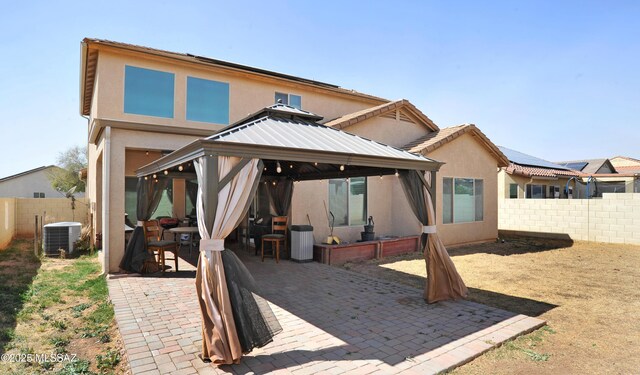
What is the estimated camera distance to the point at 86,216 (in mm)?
14375

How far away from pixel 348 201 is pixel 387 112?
331cm

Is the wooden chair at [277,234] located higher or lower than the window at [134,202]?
lower

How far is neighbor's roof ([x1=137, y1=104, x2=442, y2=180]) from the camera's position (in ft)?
13.9

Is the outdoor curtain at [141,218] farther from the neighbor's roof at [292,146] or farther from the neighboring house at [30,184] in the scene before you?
the neighboring house at [30,184]

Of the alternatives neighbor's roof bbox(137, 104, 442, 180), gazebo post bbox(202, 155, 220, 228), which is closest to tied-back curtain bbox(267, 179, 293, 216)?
neighbor's roof bbox(137, 104, 442, 180)

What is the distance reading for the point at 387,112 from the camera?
11.5m

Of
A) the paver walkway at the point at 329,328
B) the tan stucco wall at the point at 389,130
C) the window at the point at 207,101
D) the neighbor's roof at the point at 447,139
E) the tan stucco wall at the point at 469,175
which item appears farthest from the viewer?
the tan stucco wall at the point at 469,175

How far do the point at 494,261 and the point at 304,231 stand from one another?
5.17 meters

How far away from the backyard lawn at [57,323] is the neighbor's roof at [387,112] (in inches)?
278

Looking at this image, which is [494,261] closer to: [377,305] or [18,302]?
[377,305]

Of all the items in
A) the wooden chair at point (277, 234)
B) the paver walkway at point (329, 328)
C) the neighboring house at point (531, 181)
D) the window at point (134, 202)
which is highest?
the neighboring house at point (531, 181)

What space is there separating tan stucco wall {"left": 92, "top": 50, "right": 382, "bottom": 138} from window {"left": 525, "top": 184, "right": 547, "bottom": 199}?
39.1 ft

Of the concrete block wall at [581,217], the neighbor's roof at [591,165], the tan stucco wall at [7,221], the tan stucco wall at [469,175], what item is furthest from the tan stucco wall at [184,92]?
the neighbor's roof at [591,165]

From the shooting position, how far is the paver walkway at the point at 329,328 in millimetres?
3637
